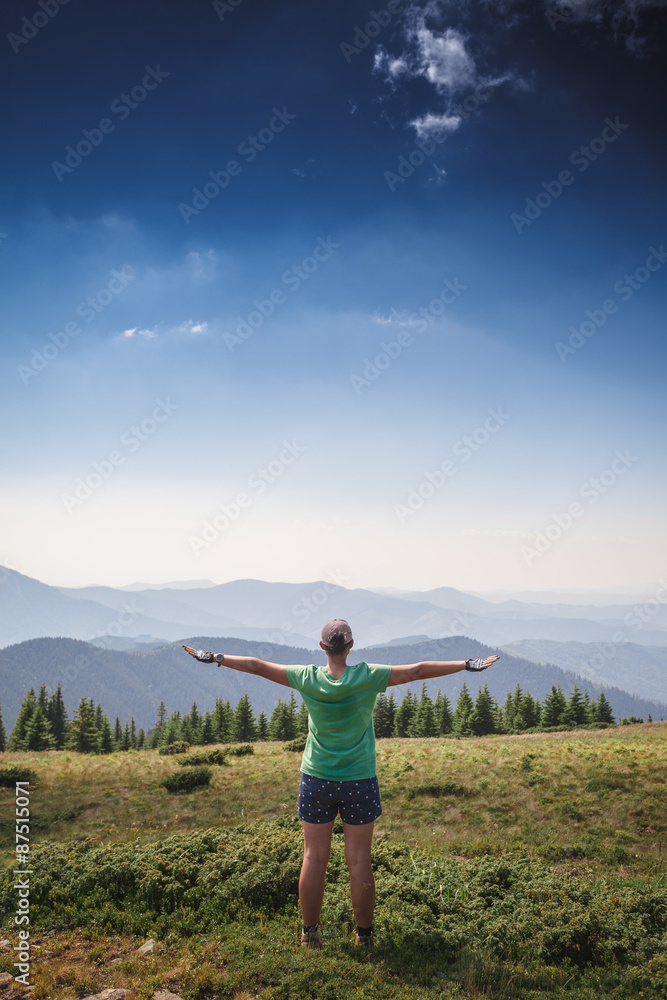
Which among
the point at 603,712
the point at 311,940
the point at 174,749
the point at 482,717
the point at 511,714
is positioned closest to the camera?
the point at 311,940

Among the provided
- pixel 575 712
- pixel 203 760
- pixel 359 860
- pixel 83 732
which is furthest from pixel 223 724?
pixel 359 860

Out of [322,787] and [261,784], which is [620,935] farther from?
[261,784]

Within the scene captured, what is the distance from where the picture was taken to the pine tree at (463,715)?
5353 centimetres

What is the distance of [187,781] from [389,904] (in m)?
12.2

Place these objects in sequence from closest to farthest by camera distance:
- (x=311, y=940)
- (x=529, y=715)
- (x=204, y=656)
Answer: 1. (x=311, y=940)
2. (x=204, y=656)
3. (x=529, y=715)

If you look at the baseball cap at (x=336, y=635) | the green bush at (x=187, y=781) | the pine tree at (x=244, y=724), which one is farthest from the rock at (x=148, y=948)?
the pine tree at (x=244, y=724)

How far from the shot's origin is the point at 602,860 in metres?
8.93

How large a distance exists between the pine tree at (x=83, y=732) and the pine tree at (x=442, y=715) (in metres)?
42.0

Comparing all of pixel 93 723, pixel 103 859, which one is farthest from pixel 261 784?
pixel 93 723

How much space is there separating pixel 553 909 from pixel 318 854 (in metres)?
3.57

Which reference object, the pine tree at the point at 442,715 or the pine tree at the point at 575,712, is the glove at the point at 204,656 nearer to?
the pine tree at the point at 575,712

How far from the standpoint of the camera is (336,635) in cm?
546

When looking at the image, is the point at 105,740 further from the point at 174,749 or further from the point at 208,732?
the point at 174,749

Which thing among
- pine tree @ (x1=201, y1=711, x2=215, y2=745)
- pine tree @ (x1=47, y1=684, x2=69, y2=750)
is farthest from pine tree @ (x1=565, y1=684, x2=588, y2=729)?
pine tree @ (x1=47, y1=684, x2=69, y2=750)
